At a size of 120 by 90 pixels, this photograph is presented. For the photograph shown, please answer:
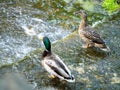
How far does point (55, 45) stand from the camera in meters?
8.38

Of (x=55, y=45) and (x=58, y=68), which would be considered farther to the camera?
(x=55, y=45)

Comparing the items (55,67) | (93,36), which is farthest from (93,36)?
(55,67)

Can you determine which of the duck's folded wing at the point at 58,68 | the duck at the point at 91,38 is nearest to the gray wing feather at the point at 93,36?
the duck at the point at 91,38

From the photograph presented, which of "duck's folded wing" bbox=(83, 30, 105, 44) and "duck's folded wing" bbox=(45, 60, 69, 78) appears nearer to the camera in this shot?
"duck's folded wing" bbox=(45, 60, 69, 78)

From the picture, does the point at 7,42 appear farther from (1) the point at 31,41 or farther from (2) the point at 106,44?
(2) the point at 106,44

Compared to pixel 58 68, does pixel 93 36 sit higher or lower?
higher

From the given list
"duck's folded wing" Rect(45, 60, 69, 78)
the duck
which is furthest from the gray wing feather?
"duck's folded wing" Rect(45, 60, 69, 78)

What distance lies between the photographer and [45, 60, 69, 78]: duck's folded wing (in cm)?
659

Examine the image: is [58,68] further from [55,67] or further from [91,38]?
[91,38]

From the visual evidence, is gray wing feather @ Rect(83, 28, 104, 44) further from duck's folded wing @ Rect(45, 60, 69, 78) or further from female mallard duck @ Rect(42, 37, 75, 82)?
duck's folded wing @ Rect(45, 60, 69, 78)

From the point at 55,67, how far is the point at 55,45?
1.69 meters

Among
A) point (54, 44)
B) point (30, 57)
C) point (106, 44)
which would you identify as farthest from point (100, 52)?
point (30, 57)

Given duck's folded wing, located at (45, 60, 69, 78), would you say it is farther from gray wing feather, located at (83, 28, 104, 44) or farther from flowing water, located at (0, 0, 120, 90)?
gray wing feather, located at (83, 28, 104, 44)

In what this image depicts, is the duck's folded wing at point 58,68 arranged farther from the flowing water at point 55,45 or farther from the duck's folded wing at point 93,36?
the duck's folded wing at point 93,36
